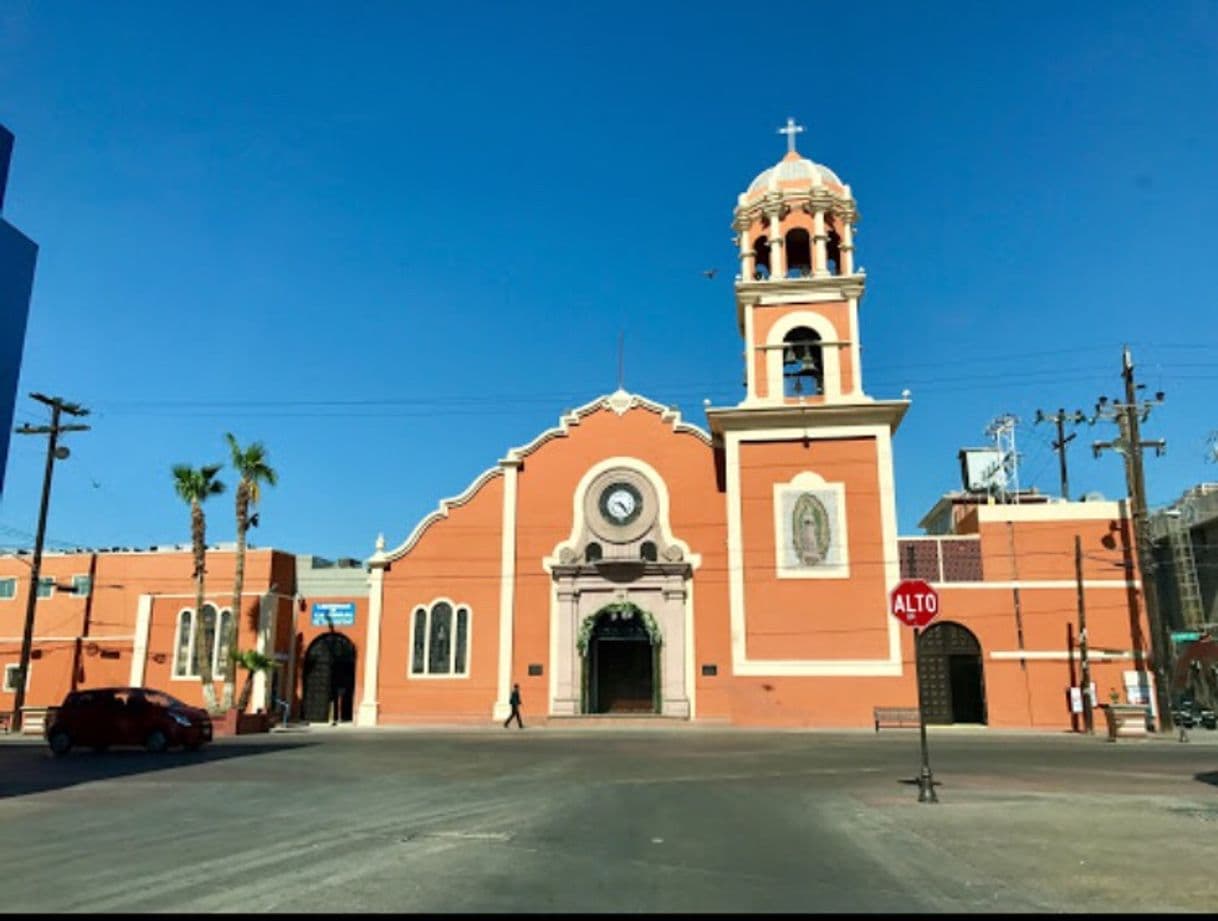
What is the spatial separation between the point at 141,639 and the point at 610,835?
108ft

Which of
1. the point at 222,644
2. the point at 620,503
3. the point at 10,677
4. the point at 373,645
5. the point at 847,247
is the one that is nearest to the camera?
the point at 847,247

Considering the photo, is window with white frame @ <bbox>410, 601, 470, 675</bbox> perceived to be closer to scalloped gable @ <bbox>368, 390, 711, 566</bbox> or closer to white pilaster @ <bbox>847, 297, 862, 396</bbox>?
scalloped gable @ <bbox>368, 390, 711, 566</bbox>

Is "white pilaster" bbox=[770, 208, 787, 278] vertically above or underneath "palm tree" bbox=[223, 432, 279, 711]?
above

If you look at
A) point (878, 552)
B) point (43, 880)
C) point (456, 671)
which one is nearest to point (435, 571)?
point (456, 671)

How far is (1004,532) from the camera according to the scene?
32.4 metres

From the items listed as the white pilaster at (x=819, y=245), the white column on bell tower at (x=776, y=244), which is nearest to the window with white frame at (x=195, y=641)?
the white column on bell tower at (x=776, y=244)

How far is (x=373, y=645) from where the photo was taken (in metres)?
35.8

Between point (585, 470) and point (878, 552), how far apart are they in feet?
37.6

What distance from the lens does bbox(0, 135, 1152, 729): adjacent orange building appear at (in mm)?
31688

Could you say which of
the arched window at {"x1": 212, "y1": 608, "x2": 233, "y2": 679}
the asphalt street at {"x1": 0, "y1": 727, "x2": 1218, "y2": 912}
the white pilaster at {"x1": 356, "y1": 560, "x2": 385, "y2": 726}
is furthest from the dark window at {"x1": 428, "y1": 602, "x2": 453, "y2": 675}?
the asphalt street at {"x1": 0, "y1": 727, "x2": 1218, "y2": 912}

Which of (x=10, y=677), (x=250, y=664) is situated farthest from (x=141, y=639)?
(x=250, y=664)

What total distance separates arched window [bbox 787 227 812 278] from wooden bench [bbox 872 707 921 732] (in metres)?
16.6

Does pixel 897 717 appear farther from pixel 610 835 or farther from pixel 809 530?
pixel 610 835

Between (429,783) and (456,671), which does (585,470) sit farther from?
(429,783)
